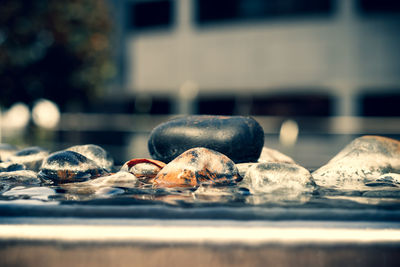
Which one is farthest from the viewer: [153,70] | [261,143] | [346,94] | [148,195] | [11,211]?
[153,70]

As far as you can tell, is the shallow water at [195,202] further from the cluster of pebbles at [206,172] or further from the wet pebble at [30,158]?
the wet pebble at [30,158]

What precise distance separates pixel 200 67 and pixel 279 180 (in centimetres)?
1857

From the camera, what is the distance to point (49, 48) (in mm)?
13195

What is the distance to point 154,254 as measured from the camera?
180 centimetres

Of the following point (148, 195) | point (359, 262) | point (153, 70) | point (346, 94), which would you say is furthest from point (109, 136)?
point (359, 262)

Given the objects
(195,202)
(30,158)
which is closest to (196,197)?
(195,202)

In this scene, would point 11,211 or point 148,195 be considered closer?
point 11,211

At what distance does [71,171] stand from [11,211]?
38.6 inches

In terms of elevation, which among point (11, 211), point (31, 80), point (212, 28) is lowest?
point (11, 211)

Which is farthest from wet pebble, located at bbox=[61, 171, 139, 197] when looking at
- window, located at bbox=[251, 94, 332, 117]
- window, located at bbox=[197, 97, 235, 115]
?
window, located at bbox=[197, 97, 235, 115]

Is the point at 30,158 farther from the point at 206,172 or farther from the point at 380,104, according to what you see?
the point at 380,104

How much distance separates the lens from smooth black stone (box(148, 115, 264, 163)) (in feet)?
11.0

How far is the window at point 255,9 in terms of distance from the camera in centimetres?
1881

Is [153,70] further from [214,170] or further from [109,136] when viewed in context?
[214,170]
